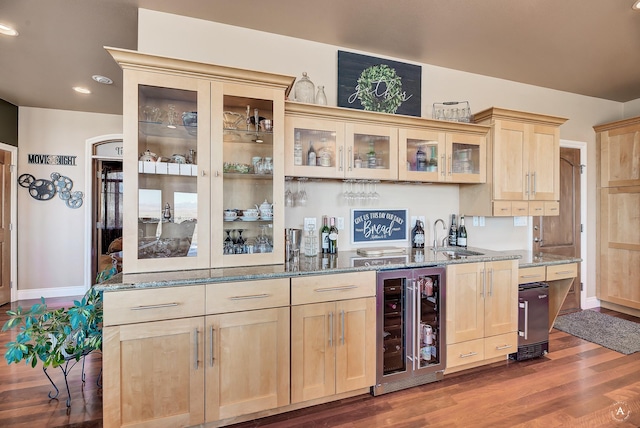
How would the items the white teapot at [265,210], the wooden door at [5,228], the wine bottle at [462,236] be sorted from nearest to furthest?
the white teapot at [265,210]
the wine bottle at [462,236]
the wooden door at [5,228]

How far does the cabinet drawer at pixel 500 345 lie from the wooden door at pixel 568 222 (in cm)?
177

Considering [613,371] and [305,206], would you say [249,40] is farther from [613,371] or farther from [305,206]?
[613,371]

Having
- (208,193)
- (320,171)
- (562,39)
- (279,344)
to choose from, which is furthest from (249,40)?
(562,39)

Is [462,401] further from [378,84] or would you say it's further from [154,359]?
[378,84]

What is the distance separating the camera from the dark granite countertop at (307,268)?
1.72 m

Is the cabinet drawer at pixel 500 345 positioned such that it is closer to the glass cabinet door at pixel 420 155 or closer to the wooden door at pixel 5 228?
the glass cabinet door at pixel 420 155

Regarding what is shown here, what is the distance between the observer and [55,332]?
1.96 m

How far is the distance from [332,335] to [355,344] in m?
0.19

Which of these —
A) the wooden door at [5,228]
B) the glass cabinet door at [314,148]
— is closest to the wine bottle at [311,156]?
the glass cabinet door at [314,148]

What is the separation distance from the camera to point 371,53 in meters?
2.93

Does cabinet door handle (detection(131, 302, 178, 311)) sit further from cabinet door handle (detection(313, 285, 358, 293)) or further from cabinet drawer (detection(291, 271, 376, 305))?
cabinet door handle (detection(313, 285, 358, 293))

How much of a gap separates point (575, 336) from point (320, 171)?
10.5 ft

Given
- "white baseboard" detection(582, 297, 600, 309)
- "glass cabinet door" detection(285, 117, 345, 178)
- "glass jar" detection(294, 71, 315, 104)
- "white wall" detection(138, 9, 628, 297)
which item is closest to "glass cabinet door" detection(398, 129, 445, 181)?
"white wall" detection(138, 9, 628, 297)

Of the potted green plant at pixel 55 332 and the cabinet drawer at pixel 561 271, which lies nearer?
the potted green plant at pixel 55 332
